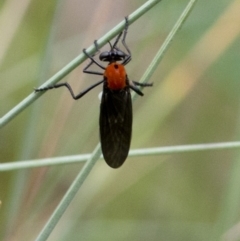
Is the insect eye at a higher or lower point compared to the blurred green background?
higher

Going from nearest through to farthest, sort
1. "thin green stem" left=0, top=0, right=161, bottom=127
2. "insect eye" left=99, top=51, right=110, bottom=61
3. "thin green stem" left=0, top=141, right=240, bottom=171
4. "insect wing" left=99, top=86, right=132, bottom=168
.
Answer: "thin green stem" left=0, top=0, right=161, bottom=127 → "thin green stem" left=0, top=141, right=240, bottom=171 → "insect wing" left=99, top=86, right=132, bottom=168 → "insect eye" left=99, top=51, right=110, bottom=61

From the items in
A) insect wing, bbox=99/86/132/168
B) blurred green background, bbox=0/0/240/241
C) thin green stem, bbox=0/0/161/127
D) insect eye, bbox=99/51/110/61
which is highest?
thin green stem, bbox=0/0/161/127

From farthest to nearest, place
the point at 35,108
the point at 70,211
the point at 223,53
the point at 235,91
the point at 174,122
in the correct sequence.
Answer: the point at 174,122 < the point at 235,91 < the point at 223,53 < the point at 70,211 < the point at 35,108

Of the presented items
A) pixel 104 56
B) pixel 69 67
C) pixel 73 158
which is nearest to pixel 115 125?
pixel 104 56

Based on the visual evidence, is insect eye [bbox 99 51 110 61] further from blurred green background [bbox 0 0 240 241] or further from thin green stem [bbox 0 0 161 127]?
thin green stem [bbox 0 0 161 127]

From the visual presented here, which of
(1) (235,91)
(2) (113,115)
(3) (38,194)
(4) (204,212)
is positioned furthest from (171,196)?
(2) (113,115)

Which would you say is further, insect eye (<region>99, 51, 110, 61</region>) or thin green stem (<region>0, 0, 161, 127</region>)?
insect eye (<region>99, 51, 110, 61</region>)

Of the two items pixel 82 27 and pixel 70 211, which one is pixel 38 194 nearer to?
pixel 70 211

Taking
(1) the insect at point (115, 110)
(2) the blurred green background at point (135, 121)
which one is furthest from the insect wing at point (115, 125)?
(2) the blurred green background at point (135, 121)

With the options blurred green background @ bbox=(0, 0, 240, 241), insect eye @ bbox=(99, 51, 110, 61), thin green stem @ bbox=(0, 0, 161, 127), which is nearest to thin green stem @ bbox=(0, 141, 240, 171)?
thin green stem @ bbox=(0, 0, 161, 127)
